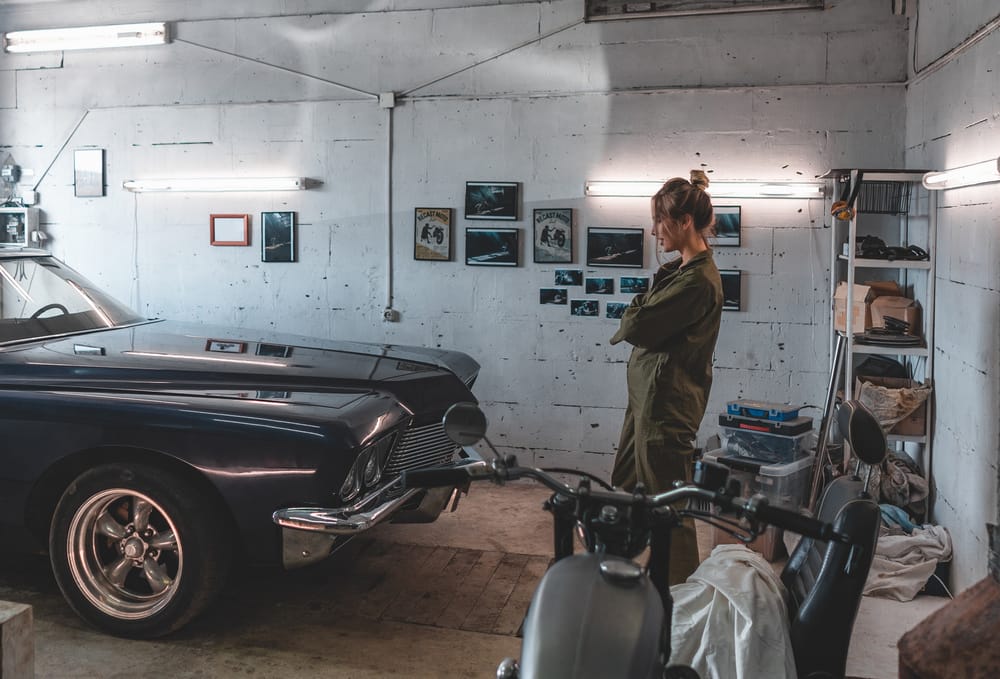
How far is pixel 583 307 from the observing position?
18.4ft

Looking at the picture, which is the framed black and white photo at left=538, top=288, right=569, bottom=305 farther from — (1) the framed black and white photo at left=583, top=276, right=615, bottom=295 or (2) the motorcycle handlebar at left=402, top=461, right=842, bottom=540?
(2) the motorcycle handlebar at left=402, top=461, right=842, bottom=540

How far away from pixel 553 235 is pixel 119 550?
3.15 meters

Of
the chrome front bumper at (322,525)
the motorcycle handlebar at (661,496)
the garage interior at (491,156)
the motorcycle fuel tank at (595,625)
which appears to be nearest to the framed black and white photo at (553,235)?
the garage interior at (491,156)

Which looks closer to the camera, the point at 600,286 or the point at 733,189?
the point at 733,189

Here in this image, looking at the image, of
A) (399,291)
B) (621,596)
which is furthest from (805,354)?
(621,596)

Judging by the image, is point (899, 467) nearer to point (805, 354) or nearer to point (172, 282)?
point (805, 354)

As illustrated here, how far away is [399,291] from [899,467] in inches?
123

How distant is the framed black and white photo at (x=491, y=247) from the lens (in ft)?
18.6

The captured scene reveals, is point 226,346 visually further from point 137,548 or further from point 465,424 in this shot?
point 465,424

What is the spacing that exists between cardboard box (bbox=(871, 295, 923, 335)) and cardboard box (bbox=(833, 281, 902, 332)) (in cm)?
4

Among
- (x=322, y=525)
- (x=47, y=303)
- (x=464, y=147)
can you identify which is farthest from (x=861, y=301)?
(x=47, y=303)

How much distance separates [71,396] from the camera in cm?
335

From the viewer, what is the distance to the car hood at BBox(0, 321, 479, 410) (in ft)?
11.5

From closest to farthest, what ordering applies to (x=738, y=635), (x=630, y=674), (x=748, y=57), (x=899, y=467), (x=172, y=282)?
(x=630, y=674), (x=738, y=635), (x=899, y=467), (x=748, y=57), (x=172, y=282)
